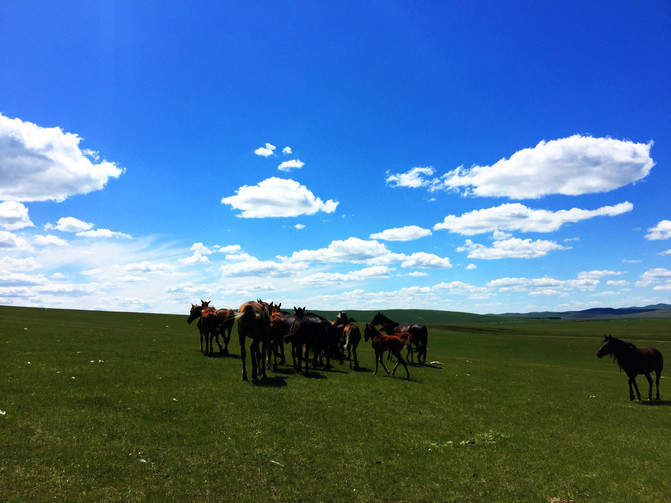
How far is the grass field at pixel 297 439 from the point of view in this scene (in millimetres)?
7614

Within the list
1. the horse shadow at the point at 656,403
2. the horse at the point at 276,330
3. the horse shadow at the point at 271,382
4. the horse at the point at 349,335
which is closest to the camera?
the horse shadow at the point at 271,382

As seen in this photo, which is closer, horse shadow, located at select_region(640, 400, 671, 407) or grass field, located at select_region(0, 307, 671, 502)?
grass field, located at select_region(0, 307, 671, 502)

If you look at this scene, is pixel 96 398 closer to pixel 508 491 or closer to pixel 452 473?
pixel 452 473

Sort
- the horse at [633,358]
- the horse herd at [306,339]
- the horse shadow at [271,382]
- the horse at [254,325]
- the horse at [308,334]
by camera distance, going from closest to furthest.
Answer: the horse shadow at [271,382], the horse at [254,325], the horse herd at [306,339], the horse at [308,334], the horse at [633,358]

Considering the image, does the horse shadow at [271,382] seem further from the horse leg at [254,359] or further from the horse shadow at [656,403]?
the horse shadow at [656,403]

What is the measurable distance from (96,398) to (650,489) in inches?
585

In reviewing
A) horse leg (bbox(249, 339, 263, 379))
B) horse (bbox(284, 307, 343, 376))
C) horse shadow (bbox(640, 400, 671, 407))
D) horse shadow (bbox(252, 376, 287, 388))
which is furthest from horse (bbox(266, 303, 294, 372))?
horse shadow (bbox(640, 400, 671, 407))

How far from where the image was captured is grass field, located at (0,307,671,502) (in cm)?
761

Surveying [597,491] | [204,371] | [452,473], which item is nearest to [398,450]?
[452,473]

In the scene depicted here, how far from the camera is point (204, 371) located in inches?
663

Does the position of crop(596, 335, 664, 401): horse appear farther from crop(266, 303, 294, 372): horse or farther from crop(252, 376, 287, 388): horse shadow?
crop(266, 303, 294, 372): horse

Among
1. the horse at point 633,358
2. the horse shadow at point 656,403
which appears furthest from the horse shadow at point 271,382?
the horse shadow at point 656,403

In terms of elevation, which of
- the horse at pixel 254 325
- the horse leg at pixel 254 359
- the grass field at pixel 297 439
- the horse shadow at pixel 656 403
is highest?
the horse at pixel 254 325

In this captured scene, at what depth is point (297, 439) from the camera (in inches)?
392
